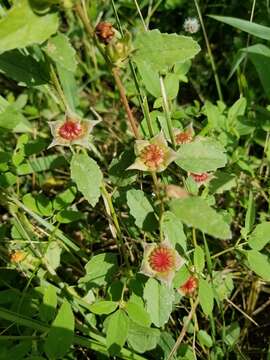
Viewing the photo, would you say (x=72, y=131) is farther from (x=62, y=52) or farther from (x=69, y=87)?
(x=69, y=87)

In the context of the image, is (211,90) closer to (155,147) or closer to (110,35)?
(155,147)

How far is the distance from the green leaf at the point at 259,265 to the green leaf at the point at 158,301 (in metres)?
0.22

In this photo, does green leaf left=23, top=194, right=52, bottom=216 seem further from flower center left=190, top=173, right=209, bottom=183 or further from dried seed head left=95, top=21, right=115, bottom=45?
dried seed head left=95, top=21, right=115, bottom=45

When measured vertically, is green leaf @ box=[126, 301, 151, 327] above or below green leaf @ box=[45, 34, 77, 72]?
below

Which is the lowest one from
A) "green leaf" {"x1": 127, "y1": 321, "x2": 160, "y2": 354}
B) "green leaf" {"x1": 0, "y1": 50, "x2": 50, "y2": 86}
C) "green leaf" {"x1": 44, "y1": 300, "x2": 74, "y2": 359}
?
"green leaf" {"x1": 127, "y1": 321, "x2": 160, "y2": 354}

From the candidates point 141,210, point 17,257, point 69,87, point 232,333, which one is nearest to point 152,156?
point 141,210

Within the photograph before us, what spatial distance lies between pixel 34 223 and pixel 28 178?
0.31m

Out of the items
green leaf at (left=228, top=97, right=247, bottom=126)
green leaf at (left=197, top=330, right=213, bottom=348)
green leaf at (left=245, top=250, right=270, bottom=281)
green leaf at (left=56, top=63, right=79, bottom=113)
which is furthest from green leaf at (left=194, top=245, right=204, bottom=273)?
Answer: green leaf at (left=56, top=63, right=79, bottom=113)

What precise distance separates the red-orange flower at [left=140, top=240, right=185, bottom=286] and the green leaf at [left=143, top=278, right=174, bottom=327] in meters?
0.04

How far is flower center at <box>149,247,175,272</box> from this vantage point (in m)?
1.08

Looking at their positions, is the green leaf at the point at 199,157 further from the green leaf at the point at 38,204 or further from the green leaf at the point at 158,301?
the green leaf at the point at 38,204

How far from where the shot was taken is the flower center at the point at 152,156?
1042 millimetres

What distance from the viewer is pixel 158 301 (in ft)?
3.64

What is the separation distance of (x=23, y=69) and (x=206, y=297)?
2.08 feet
